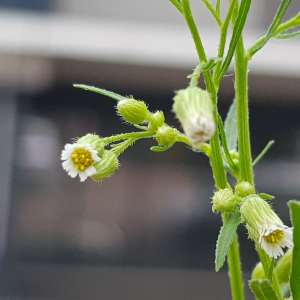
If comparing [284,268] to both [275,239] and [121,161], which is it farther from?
[121,161]

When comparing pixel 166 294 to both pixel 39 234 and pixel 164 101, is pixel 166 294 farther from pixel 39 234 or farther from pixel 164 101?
pixel 164 101

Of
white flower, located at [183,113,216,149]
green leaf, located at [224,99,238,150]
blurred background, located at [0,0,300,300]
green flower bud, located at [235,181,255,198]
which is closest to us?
white flower, located at [183,113,216,149]

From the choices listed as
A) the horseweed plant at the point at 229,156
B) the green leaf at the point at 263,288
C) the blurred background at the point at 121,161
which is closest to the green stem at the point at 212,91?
the horseweed plant at the point at 229,156

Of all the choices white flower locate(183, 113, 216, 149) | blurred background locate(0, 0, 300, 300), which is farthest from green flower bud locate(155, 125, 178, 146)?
blurred background locate(0, 0, 300, 300)

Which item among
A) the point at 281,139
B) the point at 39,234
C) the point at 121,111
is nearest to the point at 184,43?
the point at 281,139

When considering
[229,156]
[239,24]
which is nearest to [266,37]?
[239,24]

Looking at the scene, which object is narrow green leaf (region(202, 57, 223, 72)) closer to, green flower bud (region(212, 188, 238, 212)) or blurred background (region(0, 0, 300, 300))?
green flower bud (region(212, 188, 238, 212))

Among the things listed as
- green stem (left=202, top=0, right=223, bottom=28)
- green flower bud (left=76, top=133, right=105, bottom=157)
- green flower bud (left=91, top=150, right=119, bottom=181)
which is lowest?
green flower bud (left=91, top=150, right=119, bottom=181)
